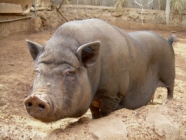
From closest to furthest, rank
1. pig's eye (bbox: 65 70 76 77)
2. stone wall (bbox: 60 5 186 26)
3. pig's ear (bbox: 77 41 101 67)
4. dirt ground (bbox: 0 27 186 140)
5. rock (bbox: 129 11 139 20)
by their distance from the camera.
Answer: dirt ground (bbox: 0 27 186 140)
pig's eye (bbox: 65 70 76 77)
pig's ear (bbox: 77 41 101 67)
stone wall (bbox: 60 5 186 26)
rock (bbox: 129 11 139 20)

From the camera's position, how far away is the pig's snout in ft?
8.64

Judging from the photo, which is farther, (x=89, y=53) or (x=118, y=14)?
(x=118, y=14)

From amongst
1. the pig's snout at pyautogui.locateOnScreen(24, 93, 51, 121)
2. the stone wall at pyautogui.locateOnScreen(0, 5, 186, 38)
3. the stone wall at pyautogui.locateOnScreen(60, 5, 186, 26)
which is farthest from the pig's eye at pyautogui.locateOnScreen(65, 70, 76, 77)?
the stone wall at pyautogui.locateOnScreen(60, 5, 186, 26)

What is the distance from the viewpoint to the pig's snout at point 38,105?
8.64ft

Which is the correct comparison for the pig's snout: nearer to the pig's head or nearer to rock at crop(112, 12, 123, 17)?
the pig's head

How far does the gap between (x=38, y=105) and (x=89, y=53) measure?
2.67ft

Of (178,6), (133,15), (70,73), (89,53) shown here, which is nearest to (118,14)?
(133,15)

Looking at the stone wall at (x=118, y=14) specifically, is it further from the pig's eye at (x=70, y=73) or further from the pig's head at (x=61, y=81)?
the pig's eye at (x=70, y=73)

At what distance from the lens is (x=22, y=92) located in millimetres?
5703

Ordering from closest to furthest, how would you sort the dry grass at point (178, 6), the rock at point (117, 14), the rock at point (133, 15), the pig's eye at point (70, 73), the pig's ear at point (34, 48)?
the pig's eye at point (70, 73)
the pig's ear at point (34, 48)
the dry grass at point (178, 6)
the rock at point (133, 15)
the rock at point (117, 14)

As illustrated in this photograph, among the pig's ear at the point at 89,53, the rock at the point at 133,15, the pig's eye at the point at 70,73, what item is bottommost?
the rock at the point at 133,15

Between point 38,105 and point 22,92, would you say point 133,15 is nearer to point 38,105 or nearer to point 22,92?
point 22,92

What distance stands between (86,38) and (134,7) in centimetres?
1108

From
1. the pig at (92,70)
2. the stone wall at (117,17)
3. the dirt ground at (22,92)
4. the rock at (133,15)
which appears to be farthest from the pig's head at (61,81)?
the rock at (133,15)
